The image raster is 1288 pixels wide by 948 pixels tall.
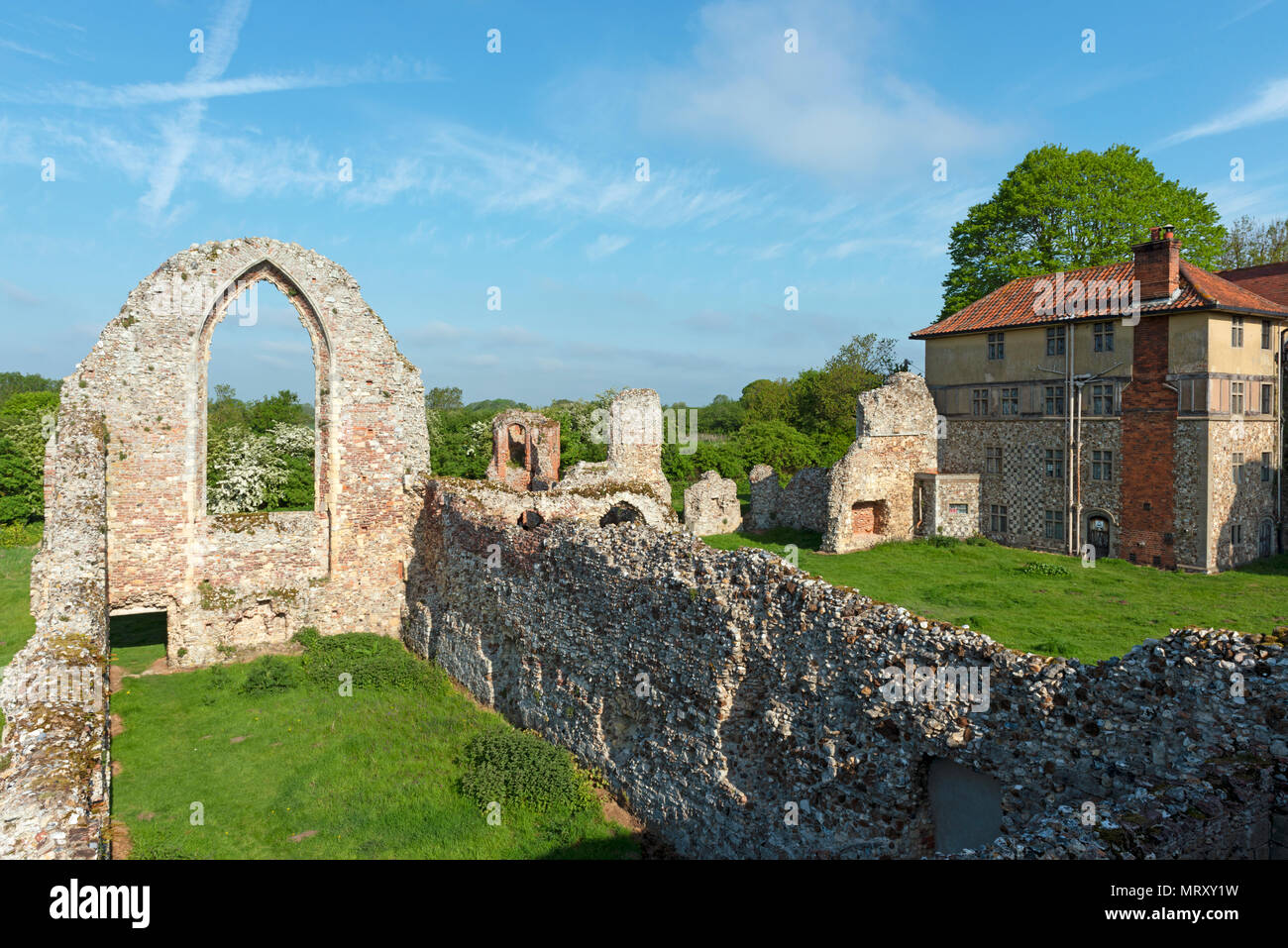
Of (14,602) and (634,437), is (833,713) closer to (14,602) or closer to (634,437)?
(634,437)

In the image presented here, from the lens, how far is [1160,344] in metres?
24.6

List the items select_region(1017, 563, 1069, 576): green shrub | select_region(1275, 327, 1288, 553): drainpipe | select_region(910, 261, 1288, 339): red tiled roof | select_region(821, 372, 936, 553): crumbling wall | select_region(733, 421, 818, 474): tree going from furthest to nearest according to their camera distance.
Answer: select_region(733, 421, 818, 474): tree → select_region(821, 372, 936, 553): crumbling wall → select_region(1275, 327, 1288, 553): drainpipe → select_region(910, 261, 1288, 339): red tiled roof → select_region(1017, 563, 1069, 576): green shrub

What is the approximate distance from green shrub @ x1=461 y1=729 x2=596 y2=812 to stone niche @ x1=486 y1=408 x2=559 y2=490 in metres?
17.8

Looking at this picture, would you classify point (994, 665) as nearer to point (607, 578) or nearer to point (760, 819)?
point (760, 819)

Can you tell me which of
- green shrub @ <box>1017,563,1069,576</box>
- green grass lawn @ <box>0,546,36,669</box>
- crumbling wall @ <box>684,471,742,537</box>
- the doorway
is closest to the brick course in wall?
green shrub @ <box>1017,563,1069,576</box>

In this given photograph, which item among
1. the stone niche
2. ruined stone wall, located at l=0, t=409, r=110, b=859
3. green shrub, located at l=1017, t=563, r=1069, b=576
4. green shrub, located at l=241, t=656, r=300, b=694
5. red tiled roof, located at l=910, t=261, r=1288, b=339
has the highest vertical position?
red tiled roof, located at l=910, t=261, r=1288, b=339

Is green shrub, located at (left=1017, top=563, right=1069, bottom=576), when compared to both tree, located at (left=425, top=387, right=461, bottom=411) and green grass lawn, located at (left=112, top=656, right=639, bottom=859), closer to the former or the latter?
green grass lawn, located at (left=112, top=656, right=639, bottom=859)

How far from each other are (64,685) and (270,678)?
7115 mm

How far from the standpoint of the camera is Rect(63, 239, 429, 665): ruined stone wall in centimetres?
1730

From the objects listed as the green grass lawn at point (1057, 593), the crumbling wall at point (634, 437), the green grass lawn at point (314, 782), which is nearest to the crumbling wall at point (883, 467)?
the green grass lawn at point (1057, 593)

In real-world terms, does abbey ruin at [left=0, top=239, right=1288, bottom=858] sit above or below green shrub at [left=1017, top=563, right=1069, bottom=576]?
above

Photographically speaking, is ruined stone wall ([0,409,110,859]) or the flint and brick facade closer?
ruined stone wall ([0,409,110,859])
